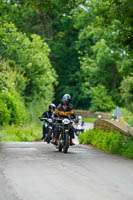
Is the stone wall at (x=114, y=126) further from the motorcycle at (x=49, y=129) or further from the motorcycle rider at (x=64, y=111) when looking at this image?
the motorcycle rider at (x=64, y=111)

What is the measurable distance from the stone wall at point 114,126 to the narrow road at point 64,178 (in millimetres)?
3855

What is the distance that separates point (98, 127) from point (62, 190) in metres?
13.7

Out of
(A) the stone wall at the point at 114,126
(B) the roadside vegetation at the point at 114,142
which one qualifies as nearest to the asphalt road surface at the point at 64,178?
(B) the roadside vegetation at the point at 114,142

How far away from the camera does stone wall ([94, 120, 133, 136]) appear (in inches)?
698

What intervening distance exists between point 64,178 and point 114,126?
9422mm

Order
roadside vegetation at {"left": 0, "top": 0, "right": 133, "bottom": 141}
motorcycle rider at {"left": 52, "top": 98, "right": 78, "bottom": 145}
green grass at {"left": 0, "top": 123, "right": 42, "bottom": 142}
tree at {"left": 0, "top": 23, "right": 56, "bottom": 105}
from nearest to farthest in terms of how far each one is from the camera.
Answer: motorcycle rider at {"left": 52, "top": 98, "right": 78, "bottom": 145}
roadside vegetation at {"left": 0, "top": 0, "right": 133, "bottom": 141}
green grass at {"left": 0, "top": 123, "right": 42, "bottom": 142}
tree at {"left": 0, "top": 23, "right": 56, "bottom": 105}

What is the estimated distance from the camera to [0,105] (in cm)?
2959

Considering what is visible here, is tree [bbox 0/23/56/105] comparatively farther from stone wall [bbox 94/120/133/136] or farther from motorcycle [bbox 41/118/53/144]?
stone wall [bbox 94/120/133/136]

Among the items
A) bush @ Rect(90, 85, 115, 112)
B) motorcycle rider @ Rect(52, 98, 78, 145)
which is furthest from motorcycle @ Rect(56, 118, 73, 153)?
bush @ Rect(90, 85, 115, 112)

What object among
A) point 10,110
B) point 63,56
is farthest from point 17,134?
point 63,56

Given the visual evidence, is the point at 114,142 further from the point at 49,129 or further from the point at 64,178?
the point at 64,178

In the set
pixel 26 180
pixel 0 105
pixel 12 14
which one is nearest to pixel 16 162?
pixel 26 180

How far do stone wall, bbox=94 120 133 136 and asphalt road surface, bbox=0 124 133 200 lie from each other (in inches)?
151

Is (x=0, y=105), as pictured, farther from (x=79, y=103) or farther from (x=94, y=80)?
(x=79, y=103)
